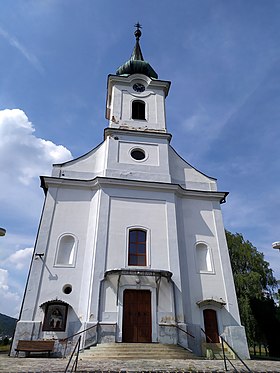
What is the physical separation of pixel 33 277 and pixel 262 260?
17.7 m

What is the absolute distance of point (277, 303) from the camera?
2066 cm

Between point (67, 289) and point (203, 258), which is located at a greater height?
point (203, 258)

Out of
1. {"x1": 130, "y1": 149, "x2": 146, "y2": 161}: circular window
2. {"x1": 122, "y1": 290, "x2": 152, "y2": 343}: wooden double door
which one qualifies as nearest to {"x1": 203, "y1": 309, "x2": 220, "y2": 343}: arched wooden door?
{"x1": 122, "y1": 290, "x2": 152, "y2": 343}: wooden double door

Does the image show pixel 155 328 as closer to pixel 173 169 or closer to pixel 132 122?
pixel 173 169

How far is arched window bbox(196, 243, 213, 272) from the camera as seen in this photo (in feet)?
50.9

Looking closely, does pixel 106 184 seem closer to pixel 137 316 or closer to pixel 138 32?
pixel 137 316

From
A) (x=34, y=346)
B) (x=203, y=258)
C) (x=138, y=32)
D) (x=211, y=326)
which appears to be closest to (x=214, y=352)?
(x=211, y=326)

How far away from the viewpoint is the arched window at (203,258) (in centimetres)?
1550

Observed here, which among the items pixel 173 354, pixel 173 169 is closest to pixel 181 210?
pixel 173 169

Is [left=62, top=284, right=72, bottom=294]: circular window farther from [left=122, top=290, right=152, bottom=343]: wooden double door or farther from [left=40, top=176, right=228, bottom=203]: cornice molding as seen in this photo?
[left=40, top=176, right=228, bottom=203]: cornice molding

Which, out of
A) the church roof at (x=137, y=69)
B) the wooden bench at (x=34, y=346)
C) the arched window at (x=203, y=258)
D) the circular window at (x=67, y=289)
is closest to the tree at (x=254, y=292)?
the arched window at (x=203, y=258)

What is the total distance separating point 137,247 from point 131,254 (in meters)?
0.49

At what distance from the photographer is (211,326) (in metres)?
14.0

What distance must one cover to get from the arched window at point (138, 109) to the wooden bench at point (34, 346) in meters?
14.8
